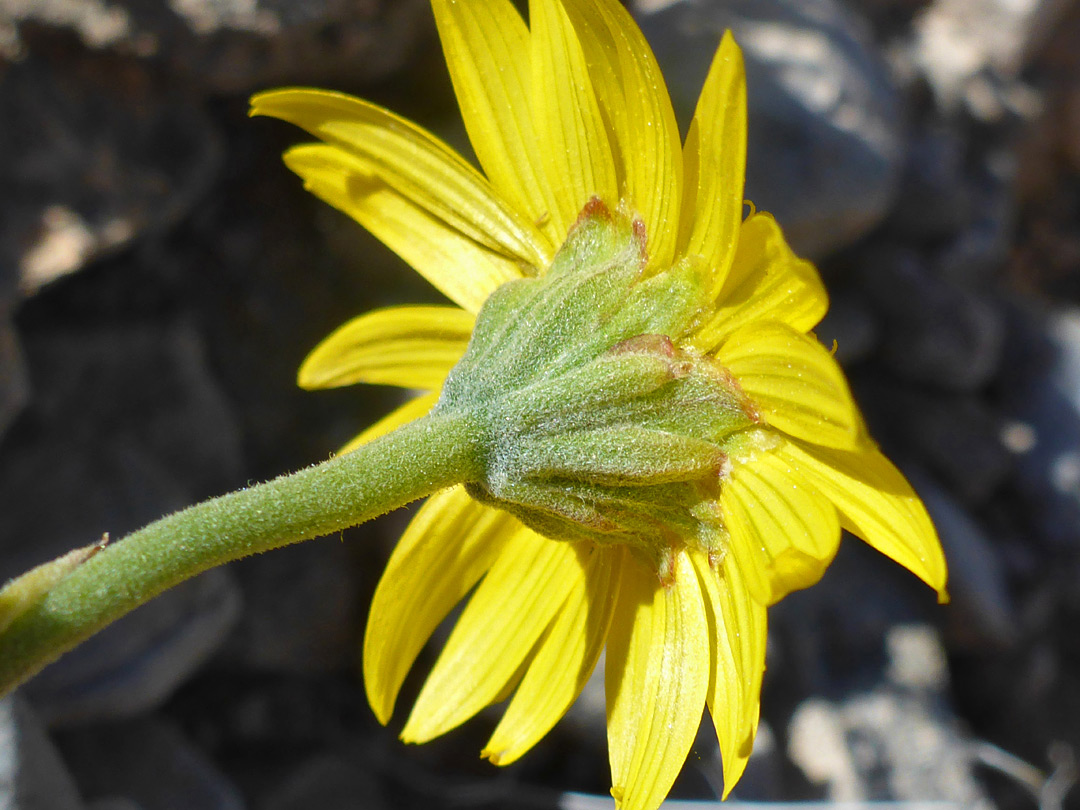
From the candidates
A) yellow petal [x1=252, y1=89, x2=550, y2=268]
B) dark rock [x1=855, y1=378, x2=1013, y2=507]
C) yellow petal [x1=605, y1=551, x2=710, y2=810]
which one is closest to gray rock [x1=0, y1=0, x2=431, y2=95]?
yellow petal [x1=252, y1=89, x2=550, y2=268]

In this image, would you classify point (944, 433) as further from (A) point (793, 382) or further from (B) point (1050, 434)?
(A) point (793, 382)

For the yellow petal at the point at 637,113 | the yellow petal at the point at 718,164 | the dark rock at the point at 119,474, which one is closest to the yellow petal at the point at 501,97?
the yellow petal at the point at 637,113

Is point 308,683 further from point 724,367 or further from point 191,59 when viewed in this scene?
point 724,367

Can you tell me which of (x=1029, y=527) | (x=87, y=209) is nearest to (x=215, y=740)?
(x=87, y=209)

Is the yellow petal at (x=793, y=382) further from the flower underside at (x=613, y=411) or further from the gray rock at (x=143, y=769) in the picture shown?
the gray rock at (x=143, y=769)

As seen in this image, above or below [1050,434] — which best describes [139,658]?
above

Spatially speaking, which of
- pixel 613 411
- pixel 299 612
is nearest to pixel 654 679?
pixel 613 411

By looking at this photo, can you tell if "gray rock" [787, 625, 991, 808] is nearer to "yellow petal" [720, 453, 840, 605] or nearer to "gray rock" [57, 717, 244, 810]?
"gray rock" [57, 717, 244, 810]

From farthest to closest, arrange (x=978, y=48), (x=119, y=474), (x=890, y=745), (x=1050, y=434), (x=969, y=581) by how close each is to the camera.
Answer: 1. (x=978, y=48)
2. (x=1050, y=434)
3. (x=969, y=581)
4. (x=890, y=745)
5. (x=119, y=474)
